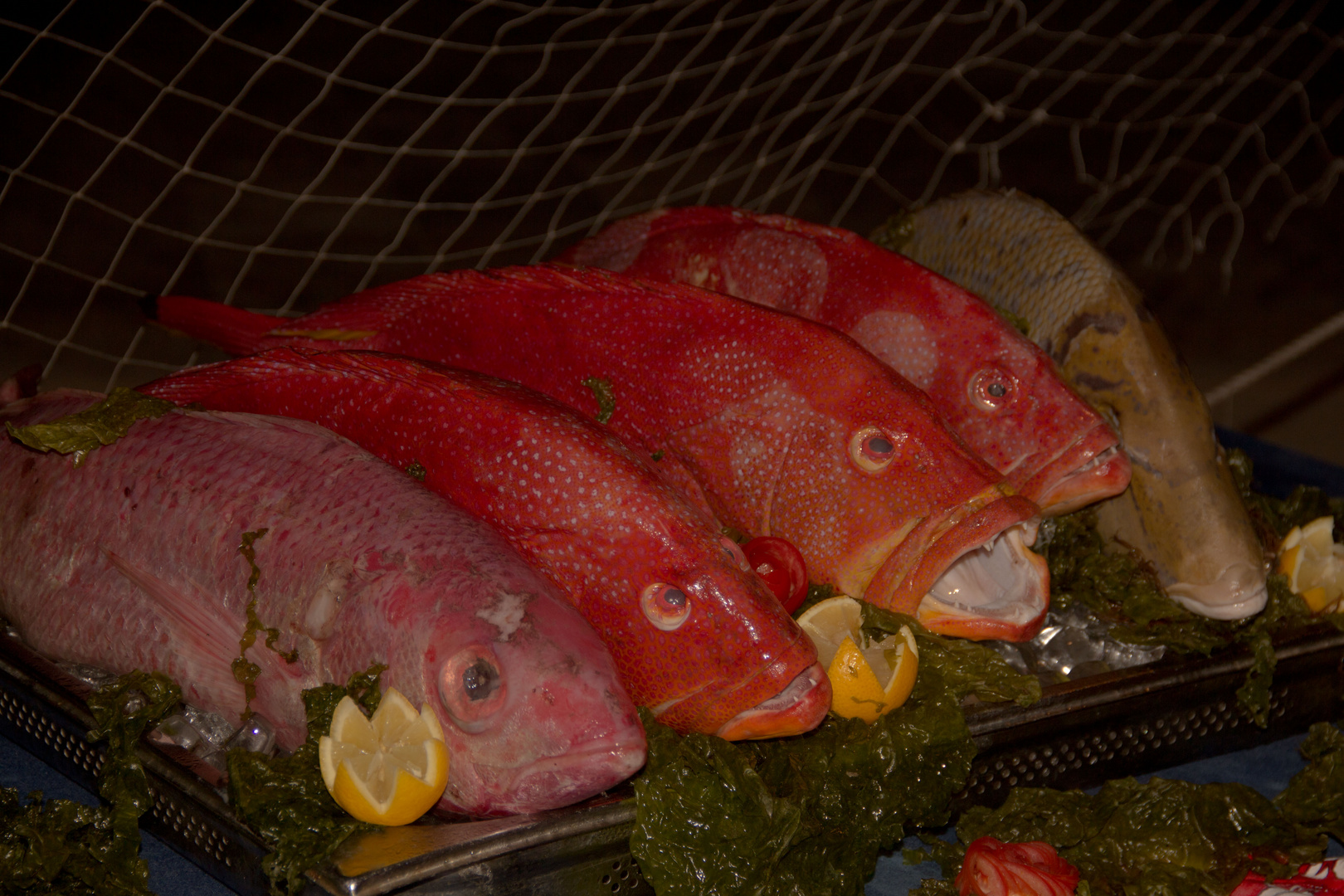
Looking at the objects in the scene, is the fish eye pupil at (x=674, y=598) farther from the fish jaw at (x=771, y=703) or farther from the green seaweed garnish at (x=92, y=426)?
the green seaweed garnish at (x=92, y=426)

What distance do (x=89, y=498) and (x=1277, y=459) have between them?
3.47 meters

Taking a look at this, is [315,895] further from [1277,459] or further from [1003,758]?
[1277,459]

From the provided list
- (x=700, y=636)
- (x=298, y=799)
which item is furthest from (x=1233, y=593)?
(x=298, y=799)

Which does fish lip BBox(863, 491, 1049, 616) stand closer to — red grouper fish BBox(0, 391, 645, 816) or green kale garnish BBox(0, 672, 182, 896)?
red grouper fish BBox(0, 391, 645, 816)

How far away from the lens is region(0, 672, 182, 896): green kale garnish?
203 centimetres

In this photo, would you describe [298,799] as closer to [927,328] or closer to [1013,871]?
[1013,871]

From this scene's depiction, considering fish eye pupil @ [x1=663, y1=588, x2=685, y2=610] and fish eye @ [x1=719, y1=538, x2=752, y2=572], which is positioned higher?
fish eye @ [x1=719, y1=538, x2=752, y2=572]

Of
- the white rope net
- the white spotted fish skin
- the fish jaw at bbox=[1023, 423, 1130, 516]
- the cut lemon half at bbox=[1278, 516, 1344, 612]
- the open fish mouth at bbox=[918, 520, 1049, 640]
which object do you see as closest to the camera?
the open fish mouth at bbox=[918, 520, 1049, 640]

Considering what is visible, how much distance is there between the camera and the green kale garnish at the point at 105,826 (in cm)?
203

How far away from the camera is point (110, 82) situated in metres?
8.09

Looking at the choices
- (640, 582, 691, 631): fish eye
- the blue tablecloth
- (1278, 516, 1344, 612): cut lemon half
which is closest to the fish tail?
the blue tablecloth

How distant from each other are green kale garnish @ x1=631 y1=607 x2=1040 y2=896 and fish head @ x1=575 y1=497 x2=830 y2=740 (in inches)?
2.4

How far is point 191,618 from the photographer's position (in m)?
2.10

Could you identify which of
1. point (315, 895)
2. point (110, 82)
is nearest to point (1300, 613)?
point (315, 895)
